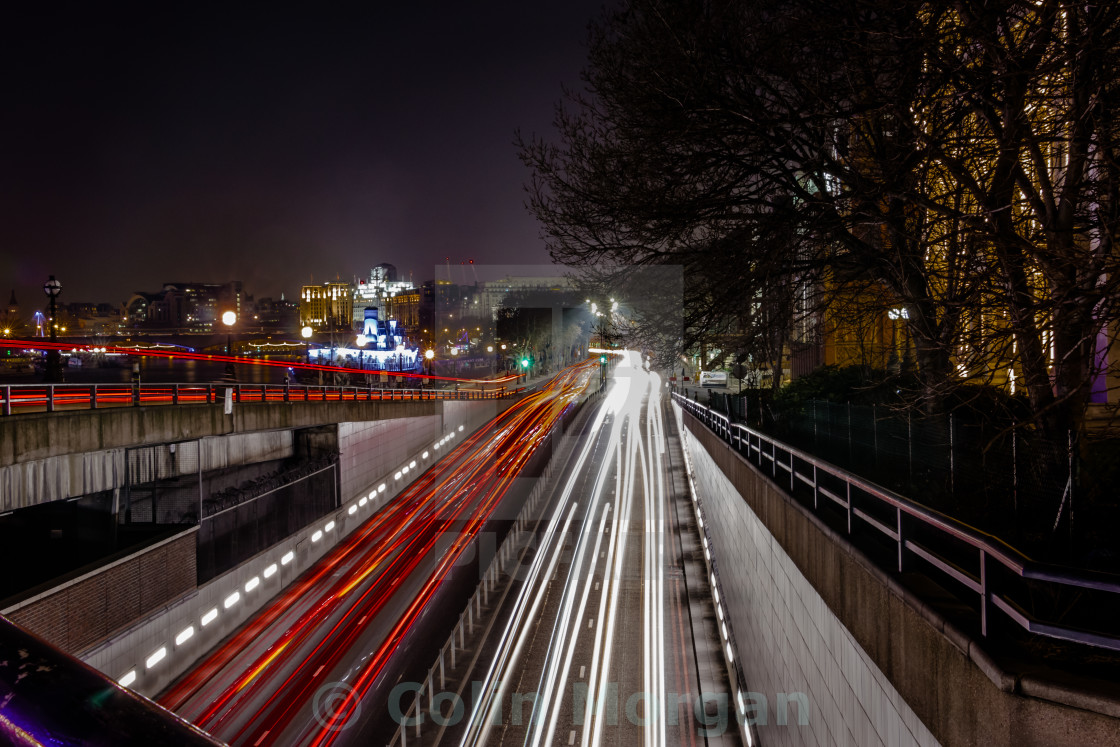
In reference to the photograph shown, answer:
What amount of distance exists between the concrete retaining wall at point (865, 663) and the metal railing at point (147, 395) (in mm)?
13173

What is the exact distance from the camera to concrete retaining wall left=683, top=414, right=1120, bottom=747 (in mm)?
3596

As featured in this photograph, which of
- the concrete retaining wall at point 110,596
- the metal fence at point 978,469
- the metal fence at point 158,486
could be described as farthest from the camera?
the metal fence at point 158,486

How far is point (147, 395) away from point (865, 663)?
17.5 m

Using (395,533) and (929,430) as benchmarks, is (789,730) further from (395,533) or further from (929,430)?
(395,533)

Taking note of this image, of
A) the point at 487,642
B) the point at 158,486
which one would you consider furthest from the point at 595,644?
the point at 158,486

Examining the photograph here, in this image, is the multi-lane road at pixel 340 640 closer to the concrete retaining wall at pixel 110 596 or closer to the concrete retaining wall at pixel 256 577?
the concrete retaining wall at pixel 256 577

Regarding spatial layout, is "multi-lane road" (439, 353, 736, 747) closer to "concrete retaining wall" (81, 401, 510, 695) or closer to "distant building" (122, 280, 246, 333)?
"concrete retaining wall" (81, 401, 510, 695)

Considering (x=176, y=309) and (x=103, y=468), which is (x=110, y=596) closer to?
(x=103, y=468)

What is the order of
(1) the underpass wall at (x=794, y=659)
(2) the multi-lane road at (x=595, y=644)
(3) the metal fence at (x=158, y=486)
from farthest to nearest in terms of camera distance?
(3) the metal fence at (x=158, y=486), (2) the multi-lane road at (x=595, y=644), (1) the underpass wall at (x=794, y=659)

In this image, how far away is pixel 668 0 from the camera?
416 inches

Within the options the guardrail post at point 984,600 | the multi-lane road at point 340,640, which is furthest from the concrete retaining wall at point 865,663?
the multi-lane road at point 340,640

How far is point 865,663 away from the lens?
576 cm

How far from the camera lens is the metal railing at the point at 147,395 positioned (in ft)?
44.4

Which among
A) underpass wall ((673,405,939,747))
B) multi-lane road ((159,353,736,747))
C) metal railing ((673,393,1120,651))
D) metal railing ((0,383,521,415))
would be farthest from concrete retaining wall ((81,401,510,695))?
metal railing ((673,393,1120,651))
